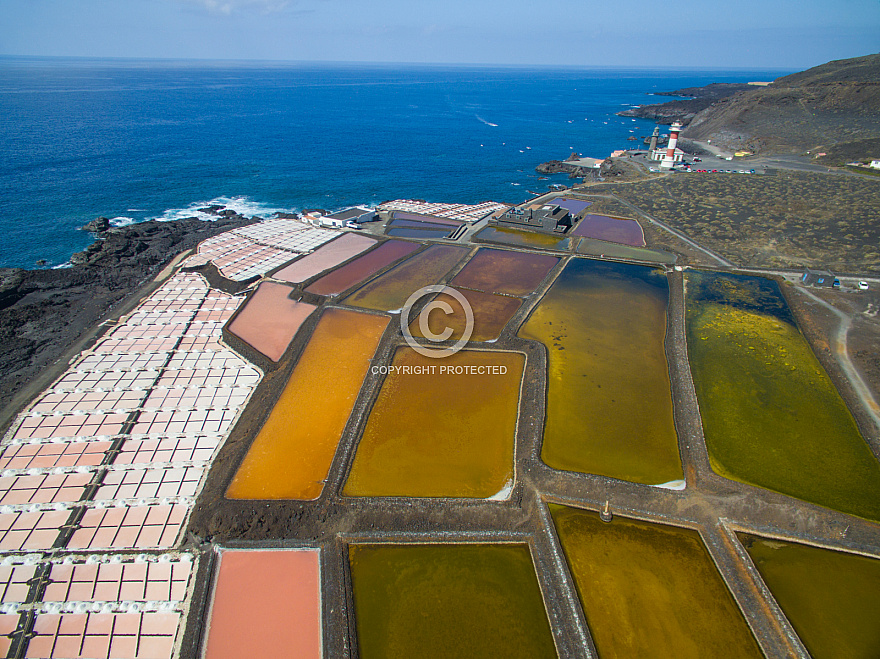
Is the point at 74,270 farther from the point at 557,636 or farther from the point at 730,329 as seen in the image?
the point at 730,329

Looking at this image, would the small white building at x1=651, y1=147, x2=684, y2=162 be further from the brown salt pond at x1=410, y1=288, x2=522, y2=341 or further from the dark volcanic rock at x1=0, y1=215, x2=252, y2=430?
the dark volcanic rock at x1=0, y1=215, x2=252, y2=430

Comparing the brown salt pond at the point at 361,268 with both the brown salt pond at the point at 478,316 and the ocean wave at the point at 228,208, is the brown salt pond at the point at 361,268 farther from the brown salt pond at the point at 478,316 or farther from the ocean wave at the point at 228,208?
the ocean wave at the point at 228,208

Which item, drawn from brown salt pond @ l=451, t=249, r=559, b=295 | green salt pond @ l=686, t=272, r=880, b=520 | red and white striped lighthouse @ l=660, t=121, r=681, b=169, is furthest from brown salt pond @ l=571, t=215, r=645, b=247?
red and white striped lighthouse @ l=660, t=121, r=681, b=169

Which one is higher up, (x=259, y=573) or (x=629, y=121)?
(x=629, y=121)

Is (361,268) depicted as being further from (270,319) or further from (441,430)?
(441,430)

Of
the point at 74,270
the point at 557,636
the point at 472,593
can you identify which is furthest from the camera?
the point at 74,270

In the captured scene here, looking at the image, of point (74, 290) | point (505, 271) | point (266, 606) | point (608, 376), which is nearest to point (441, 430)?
point (266, 606)

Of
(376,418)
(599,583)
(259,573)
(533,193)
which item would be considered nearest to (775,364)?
(599,583)
